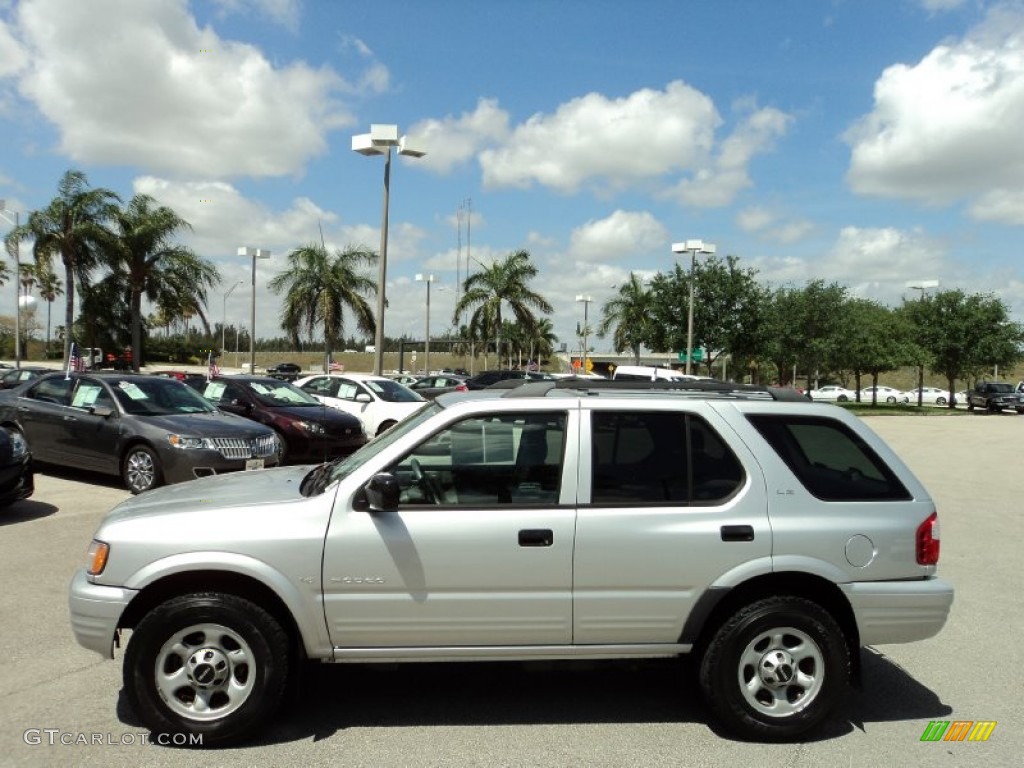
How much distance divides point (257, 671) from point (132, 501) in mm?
1241

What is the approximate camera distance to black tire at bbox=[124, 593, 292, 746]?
12.3 feet

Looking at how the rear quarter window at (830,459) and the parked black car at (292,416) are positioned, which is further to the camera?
the parked black car at (292,416)

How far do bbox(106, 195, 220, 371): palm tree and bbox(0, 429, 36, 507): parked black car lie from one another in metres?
25.7

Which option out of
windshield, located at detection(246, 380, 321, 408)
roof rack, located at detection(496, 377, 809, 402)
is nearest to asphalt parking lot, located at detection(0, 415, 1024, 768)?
roof rack, located at detection(496, 377, 809, 402)

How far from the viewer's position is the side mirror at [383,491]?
12.3 ft

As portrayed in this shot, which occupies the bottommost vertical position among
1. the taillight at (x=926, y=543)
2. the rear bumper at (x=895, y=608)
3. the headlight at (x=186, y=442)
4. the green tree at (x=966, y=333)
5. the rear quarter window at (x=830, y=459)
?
the rear bumper at (x=895, y=608)

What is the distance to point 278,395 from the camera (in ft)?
48.7

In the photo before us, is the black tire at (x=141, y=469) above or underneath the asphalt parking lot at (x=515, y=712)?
above

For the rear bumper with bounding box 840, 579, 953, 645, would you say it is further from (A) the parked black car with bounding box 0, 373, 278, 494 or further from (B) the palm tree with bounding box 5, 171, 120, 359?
(B) the palm tree with bounding box 5, 171, 120, 359

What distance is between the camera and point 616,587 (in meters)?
3.89

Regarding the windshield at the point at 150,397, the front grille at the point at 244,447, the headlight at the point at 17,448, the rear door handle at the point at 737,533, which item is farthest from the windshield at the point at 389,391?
the rear door handle at the point at 737,533

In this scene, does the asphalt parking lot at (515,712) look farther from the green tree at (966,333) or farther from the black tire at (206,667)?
the green tree at (966,333)

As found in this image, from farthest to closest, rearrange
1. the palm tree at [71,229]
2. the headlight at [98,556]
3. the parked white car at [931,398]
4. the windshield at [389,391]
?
the parked white car at [931,398], the palm tree at [71,229], the windshield at [389,391], the headlight at [98,556]

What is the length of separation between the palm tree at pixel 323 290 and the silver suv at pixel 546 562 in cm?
3200
